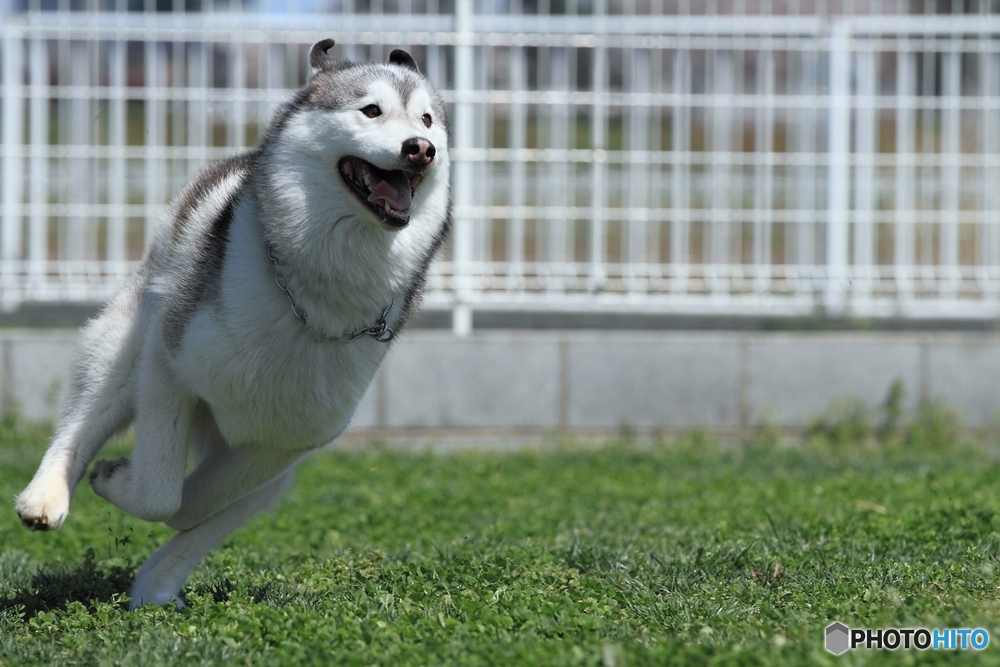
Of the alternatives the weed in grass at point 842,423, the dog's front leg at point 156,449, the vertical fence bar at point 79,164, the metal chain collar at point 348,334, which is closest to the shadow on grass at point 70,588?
the dog's front leg at point 156,449

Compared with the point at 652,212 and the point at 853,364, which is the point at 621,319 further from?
the point at 853,364

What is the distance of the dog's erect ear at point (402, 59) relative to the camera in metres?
3.90

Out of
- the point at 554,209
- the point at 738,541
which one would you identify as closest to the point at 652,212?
the point at 554,209

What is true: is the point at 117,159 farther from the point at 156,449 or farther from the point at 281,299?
the point at 281,299

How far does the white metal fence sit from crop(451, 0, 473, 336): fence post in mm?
15

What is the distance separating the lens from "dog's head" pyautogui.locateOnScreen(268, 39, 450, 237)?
3416mm

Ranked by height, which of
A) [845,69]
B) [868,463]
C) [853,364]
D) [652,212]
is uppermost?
[845,69]

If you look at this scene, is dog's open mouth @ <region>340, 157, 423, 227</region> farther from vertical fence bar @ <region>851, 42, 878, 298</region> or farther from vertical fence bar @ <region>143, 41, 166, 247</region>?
vertical fence bar @ <region>851, 42, 878, 298</region>

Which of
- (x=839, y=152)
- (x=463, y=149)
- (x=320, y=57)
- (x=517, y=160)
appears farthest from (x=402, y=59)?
(x=839, y=152)

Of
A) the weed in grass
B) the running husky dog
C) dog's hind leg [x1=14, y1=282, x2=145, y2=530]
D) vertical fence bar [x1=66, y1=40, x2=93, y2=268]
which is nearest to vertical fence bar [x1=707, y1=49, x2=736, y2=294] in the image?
the weed in grass

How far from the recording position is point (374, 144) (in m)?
3.42

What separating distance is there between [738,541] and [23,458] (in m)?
4.35

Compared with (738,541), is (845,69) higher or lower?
higher

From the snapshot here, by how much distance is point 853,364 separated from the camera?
7949 mm
